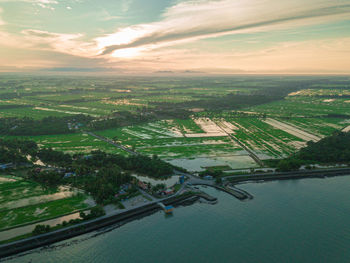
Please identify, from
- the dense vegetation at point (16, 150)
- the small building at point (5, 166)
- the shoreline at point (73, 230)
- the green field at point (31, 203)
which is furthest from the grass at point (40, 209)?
the dense vegetation at point (16, 150)

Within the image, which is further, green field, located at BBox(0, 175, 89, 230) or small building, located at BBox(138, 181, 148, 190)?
small building, located at BBox(138, 181, 148, 190)

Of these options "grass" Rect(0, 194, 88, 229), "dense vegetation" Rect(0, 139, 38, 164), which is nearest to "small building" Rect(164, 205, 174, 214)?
"grass" Rect(0, 194, 88, 229)

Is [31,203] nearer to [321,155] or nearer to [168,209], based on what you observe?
[168,209]

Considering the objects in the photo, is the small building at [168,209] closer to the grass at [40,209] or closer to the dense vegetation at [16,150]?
the grass at [40,209]

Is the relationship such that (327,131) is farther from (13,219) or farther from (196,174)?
(13,219)

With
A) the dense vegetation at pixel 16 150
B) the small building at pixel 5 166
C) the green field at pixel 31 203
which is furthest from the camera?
the dense vegetation at pixel 16 150

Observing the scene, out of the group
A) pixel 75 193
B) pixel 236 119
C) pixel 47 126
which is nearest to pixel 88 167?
pixel 75 193

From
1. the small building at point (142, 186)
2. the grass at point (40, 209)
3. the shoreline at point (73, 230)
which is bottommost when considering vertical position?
the shoreline at point (73, 230)

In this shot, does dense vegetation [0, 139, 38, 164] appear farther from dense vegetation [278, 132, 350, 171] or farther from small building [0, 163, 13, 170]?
dense vegetation [278, 132, 350, 171]

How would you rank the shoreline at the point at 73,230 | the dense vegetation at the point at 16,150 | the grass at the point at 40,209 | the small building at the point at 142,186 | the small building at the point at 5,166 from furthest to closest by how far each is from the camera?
the dense vegetation at the point at 16,150, the small building at the point at 5,166, the small building at the point at 142,186, the grass at the point at 40,209, the shoreline at the point at 73,230

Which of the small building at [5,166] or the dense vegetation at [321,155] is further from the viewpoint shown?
the dense vegetation at [321,155]

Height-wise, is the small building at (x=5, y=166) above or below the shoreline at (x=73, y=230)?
above
